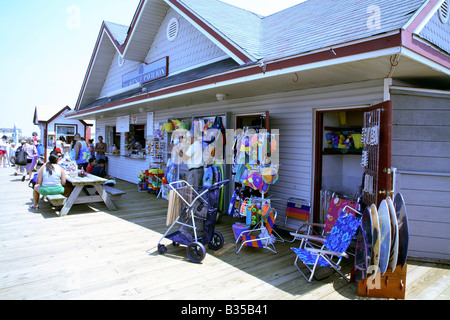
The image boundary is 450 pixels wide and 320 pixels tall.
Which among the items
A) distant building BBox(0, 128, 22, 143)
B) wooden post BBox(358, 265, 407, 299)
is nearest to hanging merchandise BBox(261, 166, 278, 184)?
wooden post BBox(358, 265, 407, 299)

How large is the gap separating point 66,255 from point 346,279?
371cm

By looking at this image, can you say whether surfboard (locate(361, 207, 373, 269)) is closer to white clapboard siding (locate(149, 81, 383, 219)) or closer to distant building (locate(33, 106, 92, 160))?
white clapboard siding (locate(149, 81, 383, 219))

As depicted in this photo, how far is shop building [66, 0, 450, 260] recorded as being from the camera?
3.69 metres

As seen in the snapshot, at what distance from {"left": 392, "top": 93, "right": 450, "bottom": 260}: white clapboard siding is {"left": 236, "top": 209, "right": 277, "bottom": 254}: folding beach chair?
198 cm

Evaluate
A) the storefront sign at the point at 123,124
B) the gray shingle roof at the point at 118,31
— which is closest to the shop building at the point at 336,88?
the gray shingle roof at the point at 118,31

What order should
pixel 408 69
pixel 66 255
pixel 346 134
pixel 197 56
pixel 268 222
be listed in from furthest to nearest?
1. pixel 197 56
2. pixel 346 134
3. pixel 268 222
4. pixel 66 255
5. pixel 408 69

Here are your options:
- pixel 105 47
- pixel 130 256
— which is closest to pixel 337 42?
pixel 130 256

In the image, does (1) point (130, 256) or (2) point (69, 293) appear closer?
(2) point (69, 293)

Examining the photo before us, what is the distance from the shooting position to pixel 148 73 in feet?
31.2

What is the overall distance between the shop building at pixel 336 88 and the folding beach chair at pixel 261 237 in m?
1.04

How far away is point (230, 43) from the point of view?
5363mm

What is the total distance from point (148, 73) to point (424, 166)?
7.82 meters
